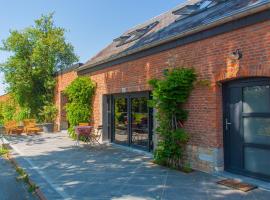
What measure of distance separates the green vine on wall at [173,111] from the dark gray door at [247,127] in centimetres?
114

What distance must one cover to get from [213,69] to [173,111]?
165cm

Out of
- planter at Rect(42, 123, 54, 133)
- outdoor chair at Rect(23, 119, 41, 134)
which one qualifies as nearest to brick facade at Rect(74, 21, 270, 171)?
outdoor chair at Rect(23, 119, 41, 134)

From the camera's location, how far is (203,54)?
830cm

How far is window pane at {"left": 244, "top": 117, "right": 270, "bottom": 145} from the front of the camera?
694 cm

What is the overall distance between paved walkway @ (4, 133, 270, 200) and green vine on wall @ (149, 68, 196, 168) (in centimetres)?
48

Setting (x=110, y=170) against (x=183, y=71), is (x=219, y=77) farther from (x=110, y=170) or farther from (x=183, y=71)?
(x=110, y=170)

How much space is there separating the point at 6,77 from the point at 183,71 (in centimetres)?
1606

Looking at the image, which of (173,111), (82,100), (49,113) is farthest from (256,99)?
(49,113)

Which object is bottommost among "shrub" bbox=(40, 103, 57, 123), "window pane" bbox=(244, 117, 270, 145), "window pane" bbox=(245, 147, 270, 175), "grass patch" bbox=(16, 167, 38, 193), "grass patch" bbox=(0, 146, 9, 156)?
"grass patch" bbox=(16, 167, 38, 193)

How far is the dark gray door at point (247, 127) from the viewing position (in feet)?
22.9

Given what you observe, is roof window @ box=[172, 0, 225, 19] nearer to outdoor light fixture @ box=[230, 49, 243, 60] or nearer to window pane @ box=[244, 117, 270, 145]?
outdoor light fixture @ box=[230, 49, 243, 60]

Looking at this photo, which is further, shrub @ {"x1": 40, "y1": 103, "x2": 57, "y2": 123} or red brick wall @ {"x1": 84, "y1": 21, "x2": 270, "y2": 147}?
shrub @ {"x1": 40, "y1": 103, "x2": 57, "y2": 123}

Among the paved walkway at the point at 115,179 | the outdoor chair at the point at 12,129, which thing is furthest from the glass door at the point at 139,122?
the outdoor chair at the point at 12,129

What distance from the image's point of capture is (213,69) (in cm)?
796
